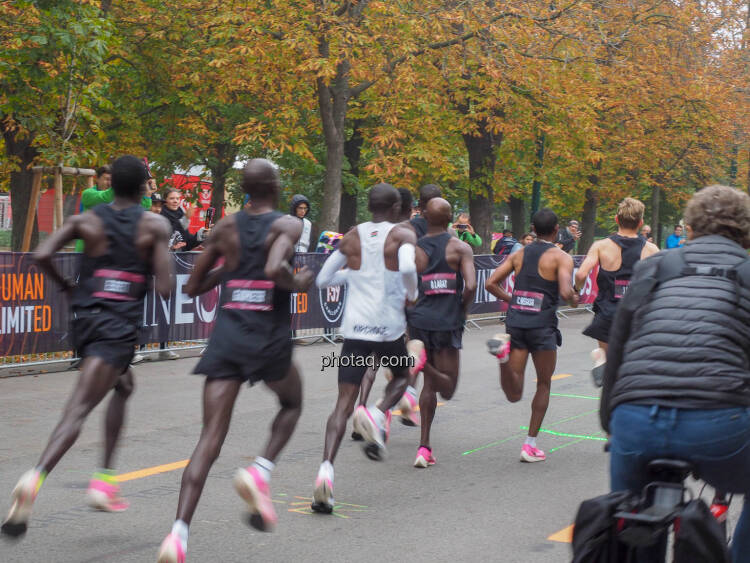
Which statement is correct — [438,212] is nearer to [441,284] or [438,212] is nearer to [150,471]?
[441,284]

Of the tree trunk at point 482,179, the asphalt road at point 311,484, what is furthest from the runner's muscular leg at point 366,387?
the tree trunk at point 482,179

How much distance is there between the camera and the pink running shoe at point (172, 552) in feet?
13.7

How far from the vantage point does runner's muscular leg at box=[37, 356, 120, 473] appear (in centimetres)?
491

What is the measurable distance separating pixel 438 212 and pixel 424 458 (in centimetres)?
183

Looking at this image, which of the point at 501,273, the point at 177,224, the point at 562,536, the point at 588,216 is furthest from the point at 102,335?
the point at 588,216

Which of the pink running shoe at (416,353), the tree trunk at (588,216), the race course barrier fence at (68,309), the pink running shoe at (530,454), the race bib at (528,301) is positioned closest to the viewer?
the pink running shoe at (416,353)

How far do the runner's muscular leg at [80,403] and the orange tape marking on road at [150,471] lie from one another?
158cm

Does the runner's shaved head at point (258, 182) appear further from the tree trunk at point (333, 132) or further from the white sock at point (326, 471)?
the tree trunk at point (333, 132)

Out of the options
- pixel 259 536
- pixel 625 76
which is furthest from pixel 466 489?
pixel 625 76

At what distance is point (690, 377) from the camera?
320 cm

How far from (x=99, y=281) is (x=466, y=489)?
281 centimetres

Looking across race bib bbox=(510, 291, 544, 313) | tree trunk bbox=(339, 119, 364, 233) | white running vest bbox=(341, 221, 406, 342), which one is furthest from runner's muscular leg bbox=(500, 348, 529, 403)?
tree trunk bbox=(339, 119, 364, 233)

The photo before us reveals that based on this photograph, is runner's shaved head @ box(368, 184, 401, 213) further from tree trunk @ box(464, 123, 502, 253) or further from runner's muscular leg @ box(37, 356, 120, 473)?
tree trunk @ box(464, 123, 502, 253)

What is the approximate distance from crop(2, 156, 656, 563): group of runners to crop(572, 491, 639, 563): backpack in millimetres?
1860
